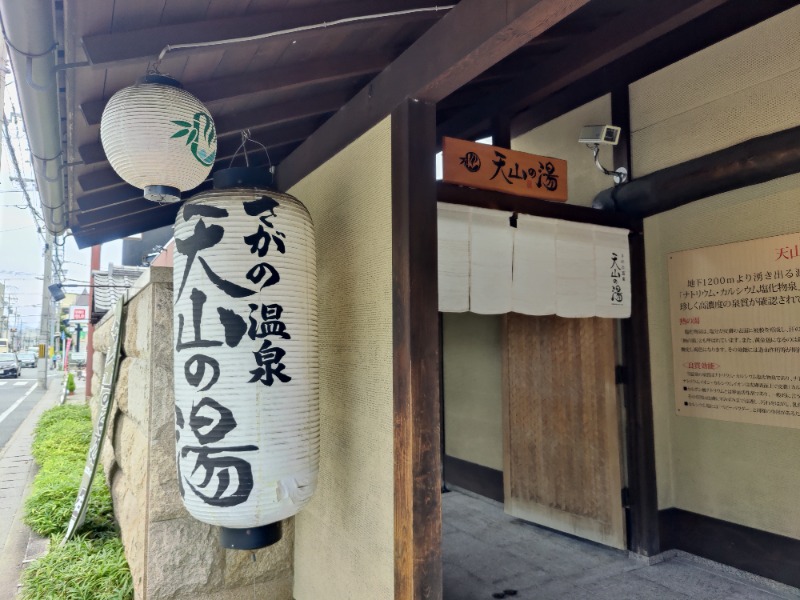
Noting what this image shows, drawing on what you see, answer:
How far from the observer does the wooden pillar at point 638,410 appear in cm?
431

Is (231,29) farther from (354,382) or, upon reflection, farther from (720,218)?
(720,218)

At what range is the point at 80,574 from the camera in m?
3.79

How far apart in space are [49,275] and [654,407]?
70.6 ft

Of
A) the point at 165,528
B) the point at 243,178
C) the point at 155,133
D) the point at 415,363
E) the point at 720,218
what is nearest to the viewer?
the point at 415,363

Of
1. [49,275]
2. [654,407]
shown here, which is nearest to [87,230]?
[654,407]

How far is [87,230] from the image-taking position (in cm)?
550

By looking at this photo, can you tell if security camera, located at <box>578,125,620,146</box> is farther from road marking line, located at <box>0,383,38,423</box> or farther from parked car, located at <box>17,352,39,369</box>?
parked car, located at <box>17,352,39,369</box>

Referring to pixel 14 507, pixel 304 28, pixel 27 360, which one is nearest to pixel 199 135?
pixel 304 28

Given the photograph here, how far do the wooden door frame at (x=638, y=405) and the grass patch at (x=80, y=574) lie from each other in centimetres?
390

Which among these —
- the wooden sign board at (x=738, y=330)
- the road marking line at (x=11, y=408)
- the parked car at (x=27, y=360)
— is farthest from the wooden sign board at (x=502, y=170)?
the parked car at (x=27, y=360)

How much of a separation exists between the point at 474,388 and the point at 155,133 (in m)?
4.69

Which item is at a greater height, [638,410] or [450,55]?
[450,55]

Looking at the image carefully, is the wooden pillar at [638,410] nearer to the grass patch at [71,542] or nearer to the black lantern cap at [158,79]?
the black lantern cap at [158,79]

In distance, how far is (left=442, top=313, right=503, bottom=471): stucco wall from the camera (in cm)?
598
